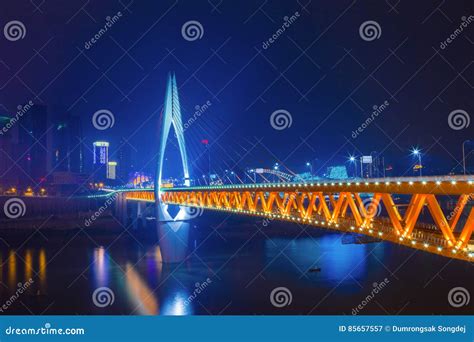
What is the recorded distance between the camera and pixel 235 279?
26.6 meters

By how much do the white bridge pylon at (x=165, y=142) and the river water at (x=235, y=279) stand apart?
2778mm

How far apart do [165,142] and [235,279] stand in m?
12.7

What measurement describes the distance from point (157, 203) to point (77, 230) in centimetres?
2375

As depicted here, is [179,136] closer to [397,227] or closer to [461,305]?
[461,305]

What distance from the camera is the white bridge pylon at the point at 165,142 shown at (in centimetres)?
3453

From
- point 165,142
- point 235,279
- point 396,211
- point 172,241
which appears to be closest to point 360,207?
point 396,211

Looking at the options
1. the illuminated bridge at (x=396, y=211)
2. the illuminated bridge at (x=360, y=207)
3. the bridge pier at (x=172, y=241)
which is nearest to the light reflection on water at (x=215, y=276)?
the bridge pier at (x=172, y=241)

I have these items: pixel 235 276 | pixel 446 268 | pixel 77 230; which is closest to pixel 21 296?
pixel 235 276

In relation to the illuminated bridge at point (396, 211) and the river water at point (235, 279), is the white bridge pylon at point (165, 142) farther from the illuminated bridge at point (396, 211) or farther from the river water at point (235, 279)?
the illuminated bridge at point (396, 211)

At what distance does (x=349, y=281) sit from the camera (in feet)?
84.8

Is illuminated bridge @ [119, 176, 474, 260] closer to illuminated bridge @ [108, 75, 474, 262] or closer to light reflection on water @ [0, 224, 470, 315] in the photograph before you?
illuminated bridge @ [108, 75, 474, 262]

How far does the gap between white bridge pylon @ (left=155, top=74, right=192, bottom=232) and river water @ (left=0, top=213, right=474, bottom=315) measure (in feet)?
9.11

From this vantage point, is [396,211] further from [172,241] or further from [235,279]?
[172,241]

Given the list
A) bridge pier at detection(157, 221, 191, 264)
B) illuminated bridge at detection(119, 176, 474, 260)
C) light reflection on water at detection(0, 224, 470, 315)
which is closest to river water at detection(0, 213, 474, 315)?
light reflection on water at detection(0, 224, 470, 315)
